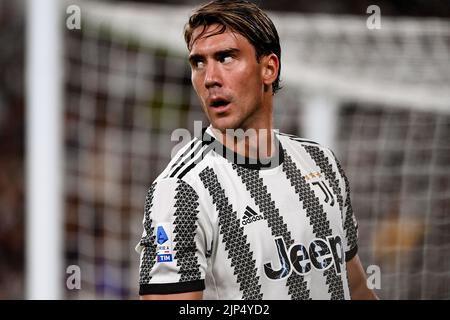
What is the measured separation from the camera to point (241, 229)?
130 cm

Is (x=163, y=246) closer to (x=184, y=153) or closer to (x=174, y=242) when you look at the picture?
(x=174, y=242)

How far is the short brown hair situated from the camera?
136cm

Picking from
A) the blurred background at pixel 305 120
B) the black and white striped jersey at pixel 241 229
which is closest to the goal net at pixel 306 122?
the blurred background at pixel 305 120

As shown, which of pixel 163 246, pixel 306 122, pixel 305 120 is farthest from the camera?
pixel 305 120

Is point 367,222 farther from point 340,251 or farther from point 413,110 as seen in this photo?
point 340,251

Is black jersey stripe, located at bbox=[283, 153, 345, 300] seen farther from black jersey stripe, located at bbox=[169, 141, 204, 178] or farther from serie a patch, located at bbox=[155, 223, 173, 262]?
serie a patch, located at bbox=[155, 223, 173, 262]

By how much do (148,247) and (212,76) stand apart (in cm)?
34

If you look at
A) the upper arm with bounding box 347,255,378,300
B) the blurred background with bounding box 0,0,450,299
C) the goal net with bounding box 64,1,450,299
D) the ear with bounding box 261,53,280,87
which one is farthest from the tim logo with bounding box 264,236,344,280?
the goal net with bounding box 64,1,450,299

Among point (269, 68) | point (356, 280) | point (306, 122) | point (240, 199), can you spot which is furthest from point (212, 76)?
point (306, 122)

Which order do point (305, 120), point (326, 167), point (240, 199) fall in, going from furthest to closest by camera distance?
1. point (305, 120)
2. point (326, 167)
3. point (240, 199)

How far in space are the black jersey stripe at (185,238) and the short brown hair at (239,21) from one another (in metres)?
0.32

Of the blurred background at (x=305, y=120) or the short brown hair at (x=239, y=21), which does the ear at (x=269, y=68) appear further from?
the blurred background at (x=305, y=120)
